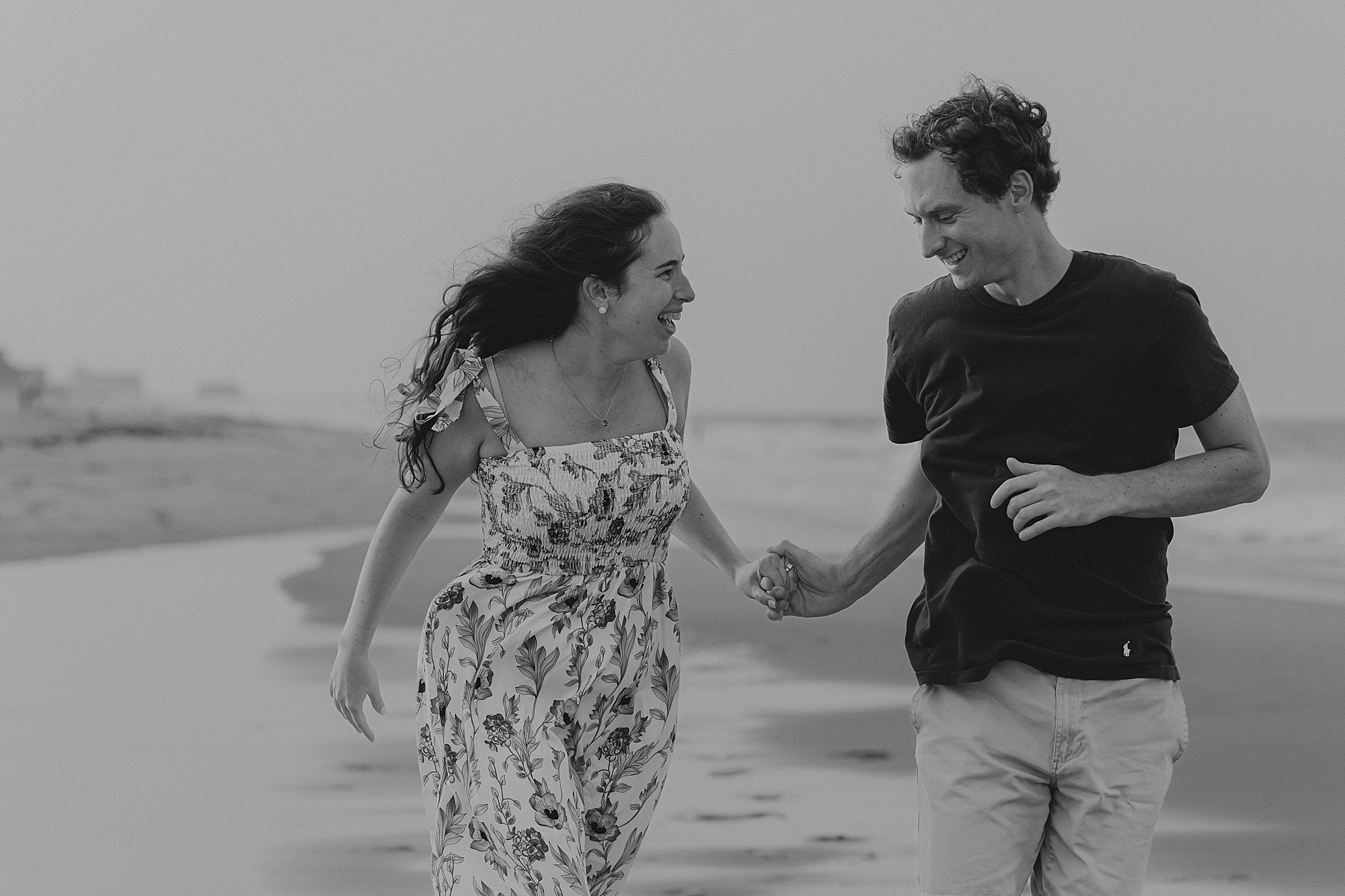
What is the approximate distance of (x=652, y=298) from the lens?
126 inches

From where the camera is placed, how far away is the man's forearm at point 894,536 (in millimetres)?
3152

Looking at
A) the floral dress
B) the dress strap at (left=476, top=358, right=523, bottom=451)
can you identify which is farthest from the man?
the dress strap at (left=476, top=358, right=523, bottom=451)

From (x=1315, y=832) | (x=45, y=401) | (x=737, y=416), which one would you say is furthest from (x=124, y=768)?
(x=737, y=416)

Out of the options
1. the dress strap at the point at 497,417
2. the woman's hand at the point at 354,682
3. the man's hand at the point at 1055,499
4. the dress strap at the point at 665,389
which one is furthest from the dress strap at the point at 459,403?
the man's hand at the point at 1055,499

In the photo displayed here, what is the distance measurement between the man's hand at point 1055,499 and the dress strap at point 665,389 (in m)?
0.91

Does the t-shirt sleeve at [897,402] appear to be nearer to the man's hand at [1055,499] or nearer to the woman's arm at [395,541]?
the man's hand at [1055,499]

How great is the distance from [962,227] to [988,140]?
162 millimetres

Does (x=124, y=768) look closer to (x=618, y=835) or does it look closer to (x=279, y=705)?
(x=279, y=705)

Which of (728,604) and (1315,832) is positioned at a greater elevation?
(1315,832)

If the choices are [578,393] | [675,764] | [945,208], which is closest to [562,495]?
[578,393]

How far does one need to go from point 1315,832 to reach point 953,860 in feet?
8.53

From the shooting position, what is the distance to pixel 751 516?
1477cm

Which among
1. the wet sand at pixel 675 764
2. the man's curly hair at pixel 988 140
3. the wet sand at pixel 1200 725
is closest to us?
the man's curly hair at pixel 988 140

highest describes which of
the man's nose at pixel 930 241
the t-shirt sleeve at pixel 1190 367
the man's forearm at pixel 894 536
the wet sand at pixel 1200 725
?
the man's nose at pixel 930 241
